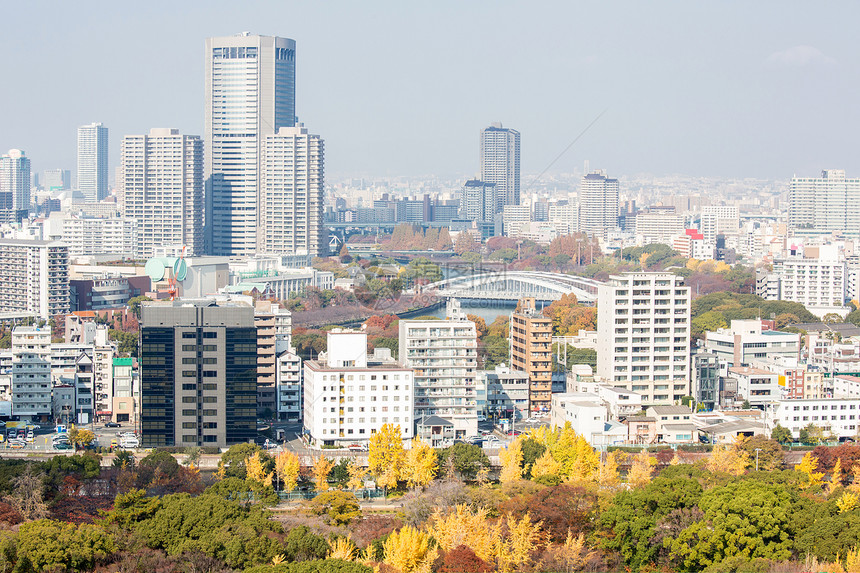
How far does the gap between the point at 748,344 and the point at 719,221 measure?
3772cm

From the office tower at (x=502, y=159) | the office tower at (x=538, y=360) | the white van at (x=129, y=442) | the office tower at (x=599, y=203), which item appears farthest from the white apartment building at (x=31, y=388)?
the office tower at (x=502, y=159)

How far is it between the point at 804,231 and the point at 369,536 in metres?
39.8

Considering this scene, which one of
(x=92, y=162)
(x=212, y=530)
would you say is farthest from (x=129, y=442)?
(x=92, y=162)

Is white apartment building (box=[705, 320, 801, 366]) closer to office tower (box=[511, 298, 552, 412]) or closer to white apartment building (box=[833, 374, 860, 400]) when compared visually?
white apartment building (box=[833, 374, 860, 400])

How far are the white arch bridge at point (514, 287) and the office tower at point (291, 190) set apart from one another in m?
7.60

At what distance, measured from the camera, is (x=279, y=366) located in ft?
54.7

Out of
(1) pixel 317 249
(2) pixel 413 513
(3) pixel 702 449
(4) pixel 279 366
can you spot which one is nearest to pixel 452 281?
(1) pixel 317 249

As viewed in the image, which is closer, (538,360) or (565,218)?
(538,360)

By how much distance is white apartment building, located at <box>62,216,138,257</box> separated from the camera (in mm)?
38625

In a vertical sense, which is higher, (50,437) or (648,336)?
→ (648,336)

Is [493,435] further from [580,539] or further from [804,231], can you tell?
[804,231]

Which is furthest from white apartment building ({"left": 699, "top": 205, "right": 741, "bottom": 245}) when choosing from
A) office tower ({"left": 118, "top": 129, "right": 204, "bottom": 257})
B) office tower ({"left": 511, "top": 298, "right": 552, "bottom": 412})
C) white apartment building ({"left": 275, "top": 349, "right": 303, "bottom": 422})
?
white apartment building ({"left": 275, "top": 349, "right": 303, "bottom": 422})

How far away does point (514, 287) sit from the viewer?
33719 millimetres

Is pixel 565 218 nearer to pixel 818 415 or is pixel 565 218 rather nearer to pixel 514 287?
pixel 514 287
